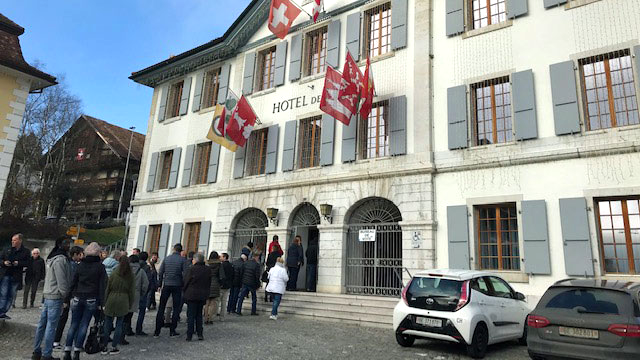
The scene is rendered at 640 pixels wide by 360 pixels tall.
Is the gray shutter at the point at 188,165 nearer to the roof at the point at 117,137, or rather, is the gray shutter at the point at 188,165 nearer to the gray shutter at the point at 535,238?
the gray shutter at the point at 535,238

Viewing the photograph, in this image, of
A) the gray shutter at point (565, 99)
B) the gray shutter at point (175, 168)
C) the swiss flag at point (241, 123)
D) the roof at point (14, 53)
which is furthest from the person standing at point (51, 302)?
the gray shutter at point (175, 168)

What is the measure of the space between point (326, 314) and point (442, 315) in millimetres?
5210

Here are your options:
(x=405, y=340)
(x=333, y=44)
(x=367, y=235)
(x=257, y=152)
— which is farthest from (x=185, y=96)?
(x=405, y=340)

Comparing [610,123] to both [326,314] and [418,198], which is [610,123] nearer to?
[418,198]

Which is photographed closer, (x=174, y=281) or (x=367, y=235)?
(x=174, y=281)

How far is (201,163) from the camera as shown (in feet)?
62.3

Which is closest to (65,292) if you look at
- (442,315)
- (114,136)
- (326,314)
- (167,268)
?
(167,268)

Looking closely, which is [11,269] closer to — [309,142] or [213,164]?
[213,164]

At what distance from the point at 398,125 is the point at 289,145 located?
4.34m

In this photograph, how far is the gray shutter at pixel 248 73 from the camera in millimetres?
17906

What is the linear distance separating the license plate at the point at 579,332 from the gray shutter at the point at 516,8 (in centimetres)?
917

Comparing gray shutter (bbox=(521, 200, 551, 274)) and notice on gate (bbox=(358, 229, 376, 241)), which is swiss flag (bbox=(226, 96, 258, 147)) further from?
gray shutter (bbox=(521, 200, 551, 274))

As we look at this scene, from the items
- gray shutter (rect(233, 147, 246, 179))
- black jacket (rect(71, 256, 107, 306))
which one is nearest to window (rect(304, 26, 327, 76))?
gray shutter (rect(233, 147, 246, 179))

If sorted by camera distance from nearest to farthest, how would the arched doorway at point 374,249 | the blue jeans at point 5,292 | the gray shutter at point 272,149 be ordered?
the blue jeans at point 5,292 < the arched doorway at point 374,249 < the gray shutter at point 272,149
